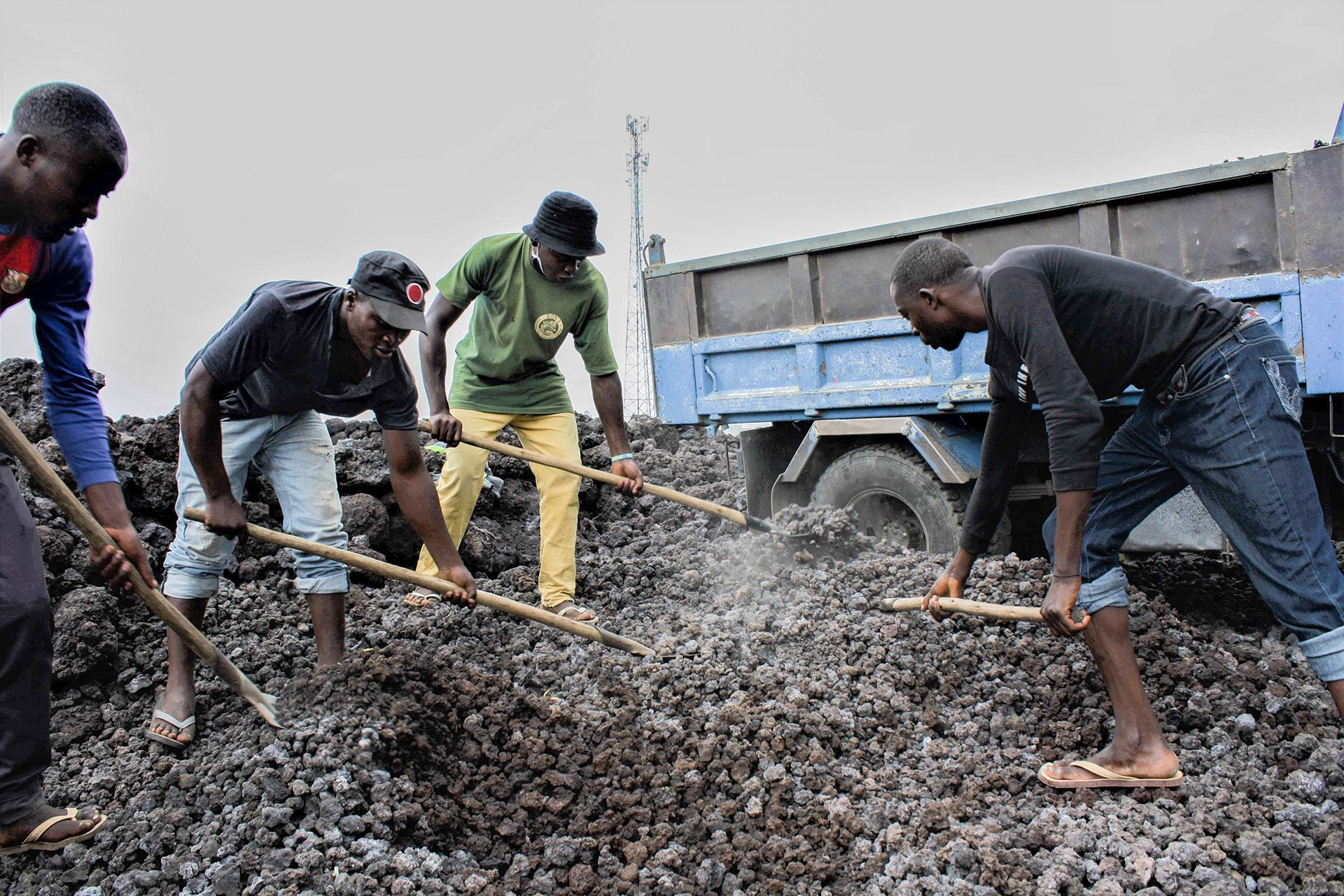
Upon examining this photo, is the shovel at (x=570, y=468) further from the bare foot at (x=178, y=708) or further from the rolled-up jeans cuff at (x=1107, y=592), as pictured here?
the rolled-up jeans cuff at (x=1107, y=592)

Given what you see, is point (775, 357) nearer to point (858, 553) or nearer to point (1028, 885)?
point (858, 553)

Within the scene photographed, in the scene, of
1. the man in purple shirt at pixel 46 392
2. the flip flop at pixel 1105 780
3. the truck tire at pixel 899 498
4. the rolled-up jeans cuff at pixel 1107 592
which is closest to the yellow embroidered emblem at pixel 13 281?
the man in purple shirt at pixel 46 392

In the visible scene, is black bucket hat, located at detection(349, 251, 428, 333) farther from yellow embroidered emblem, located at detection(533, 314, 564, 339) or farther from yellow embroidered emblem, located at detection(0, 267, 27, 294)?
yellow embroidered emblem, located at detection(533, 314, 564, 339)

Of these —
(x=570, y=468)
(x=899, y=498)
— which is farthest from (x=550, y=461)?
(x=899, y=498)

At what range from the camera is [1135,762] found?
2.87 metres

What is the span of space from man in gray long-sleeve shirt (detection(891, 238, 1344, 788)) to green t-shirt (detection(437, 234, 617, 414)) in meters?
2.10

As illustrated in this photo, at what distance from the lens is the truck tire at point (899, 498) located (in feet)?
15.9

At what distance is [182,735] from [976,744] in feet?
8.89

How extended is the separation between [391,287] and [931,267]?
1671 mm

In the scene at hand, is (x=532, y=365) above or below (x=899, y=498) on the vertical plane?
above

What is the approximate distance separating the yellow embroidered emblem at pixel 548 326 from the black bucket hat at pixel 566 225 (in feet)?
1.27

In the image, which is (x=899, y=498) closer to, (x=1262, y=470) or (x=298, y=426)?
(x=1262, y=470)

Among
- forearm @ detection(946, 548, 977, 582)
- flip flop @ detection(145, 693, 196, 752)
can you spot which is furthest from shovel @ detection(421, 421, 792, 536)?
forearm @ detection(946, 548, 977, 582)

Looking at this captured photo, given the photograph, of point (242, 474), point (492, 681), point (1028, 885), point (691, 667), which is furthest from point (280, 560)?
point (1028, 885)
